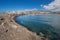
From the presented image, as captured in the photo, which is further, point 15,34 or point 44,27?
point 44,27

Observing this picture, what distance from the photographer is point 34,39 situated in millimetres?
17266

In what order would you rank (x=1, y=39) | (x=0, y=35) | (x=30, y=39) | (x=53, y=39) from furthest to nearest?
(x=53, y=39), (x=30, y=39), (x=0, y=35), (x=1, y=39)

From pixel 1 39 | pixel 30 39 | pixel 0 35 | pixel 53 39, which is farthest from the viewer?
pixel 53 39

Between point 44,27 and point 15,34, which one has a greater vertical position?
point 15,34

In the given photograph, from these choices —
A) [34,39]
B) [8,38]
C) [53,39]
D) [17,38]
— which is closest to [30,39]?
[34,39]

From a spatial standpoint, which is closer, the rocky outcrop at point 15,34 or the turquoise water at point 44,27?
the rocky outcrop at point 15,34

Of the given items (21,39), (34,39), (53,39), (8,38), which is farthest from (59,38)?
(8,38)

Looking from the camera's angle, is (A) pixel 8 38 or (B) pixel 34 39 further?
(B) pixel 34 39

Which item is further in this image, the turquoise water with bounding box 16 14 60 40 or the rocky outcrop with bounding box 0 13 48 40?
the turquoise water with bounding box 16 14 60 40

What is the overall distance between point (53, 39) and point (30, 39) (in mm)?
4743

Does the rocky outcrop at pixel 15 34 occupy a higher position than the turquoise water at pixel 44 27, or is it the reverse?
the rocky outcrop at pixel 15 34

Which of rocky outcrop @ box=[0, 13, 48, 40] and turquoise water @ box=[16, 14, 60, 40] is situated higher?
rocky outcrop @ box=[0, 13, 48, 40]

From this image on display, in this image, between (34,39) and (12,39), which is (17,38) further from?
(34,39)

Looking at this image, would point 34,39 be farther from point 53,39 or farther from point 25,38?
point 53,39
